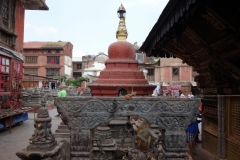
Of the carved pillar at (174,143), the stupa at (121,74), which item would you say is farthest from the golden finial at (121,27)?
Answer: the carved pillar at (174,143)

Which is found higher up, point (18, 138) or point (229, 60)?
point (229, 60)

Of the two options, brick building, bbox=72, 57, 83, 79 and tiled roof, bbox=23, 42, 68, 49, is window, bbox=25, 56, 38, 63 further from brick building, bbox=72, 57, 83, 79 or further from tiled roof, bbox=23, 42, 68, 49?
brick building, bbox=72, 57, 83, 79

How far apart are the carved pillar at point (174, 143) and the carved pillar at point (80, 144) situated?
1426mm

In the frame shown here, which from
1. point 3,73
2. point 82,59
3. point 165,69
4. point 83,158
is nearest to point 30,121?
point 3,73

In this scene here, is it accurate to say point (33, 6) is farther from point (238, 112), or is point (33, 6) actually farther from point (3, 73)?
point (238, 112)

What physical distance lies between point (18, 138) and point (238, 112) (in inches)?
381

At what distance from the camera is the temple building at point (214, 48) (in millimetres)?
4223

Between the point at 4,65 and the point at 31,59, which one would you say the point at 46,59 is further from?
the point at 4,65

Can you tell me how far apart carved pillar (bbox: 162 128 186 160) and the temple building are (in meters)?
1.69

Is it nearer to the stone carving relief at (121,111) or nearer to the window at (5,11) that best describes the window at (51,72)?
the window at (5,11)

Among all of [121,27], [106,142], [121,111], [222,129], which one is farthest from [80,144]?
[121,27]

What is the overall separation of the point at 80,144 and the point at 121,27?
568 centimetres

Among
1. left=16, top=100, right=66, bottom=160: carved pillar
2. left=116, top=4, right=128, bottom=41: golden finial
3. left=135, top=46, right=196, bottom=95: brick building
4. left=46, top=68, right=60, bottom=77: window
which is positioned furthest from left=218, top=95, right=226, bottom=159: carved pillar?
left=46, top=68, right=60, bottom=77: window

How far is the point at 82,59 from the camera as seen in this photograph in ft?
193
